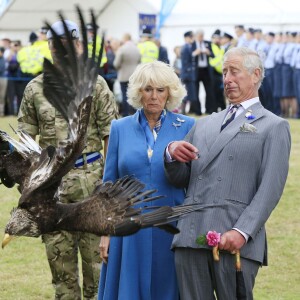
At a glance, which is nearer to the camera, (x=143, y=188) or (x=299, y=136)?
(x=143, y=188)

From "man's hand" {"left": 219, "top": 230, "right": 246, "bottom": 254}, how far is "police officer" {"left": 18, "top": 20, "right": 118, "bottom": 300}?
2035mm

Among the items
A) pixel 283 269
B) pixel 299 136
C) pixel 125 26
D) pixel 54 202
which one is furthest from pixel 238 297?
pixel 125 26

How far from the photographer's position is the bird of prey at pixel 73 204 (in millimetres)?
5637

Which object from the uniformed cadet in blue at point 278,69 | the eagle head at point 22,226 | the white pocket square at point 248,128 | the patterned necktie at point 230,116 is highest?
the patterned necktie at point 230,116

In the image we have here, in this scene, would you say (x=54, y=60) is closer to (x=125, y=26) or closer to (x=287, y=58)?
(x=287, y=58)

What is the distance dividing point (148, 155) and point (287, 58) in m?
19.6

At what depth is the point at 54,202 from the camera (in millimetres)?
5977

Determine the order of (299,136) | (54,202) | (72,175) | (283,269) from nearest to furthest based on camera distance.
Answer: (54,202) < (72,175) < (283,269) < (299,136)

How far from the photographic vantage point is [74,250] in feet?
24.1

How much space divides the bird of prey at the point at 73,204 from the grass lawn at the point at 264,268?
9.08ft

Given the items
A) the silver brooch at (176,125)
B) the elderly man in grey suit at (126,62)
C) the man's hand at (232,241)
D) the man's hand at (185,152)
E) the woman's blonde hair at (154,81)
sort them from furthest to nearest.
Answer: the elderly man in grey suit at (126,62) < the silver brooch at (176,125) < the woman's blonde hair at (154,81) < the man's hand at (185,152) < the man's hand at (232,241)

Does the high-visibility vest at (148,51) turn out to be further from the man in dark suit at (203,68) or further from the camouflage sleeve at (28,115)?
the camouflage sleeve at (28,115)

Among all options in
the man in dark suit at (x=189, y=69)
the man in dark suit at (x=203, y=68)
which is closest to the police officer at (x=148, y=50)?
the man in dark suit at (x=189, y=69)

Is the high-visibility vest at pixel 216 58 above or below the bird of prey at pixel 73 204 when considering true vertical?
below
